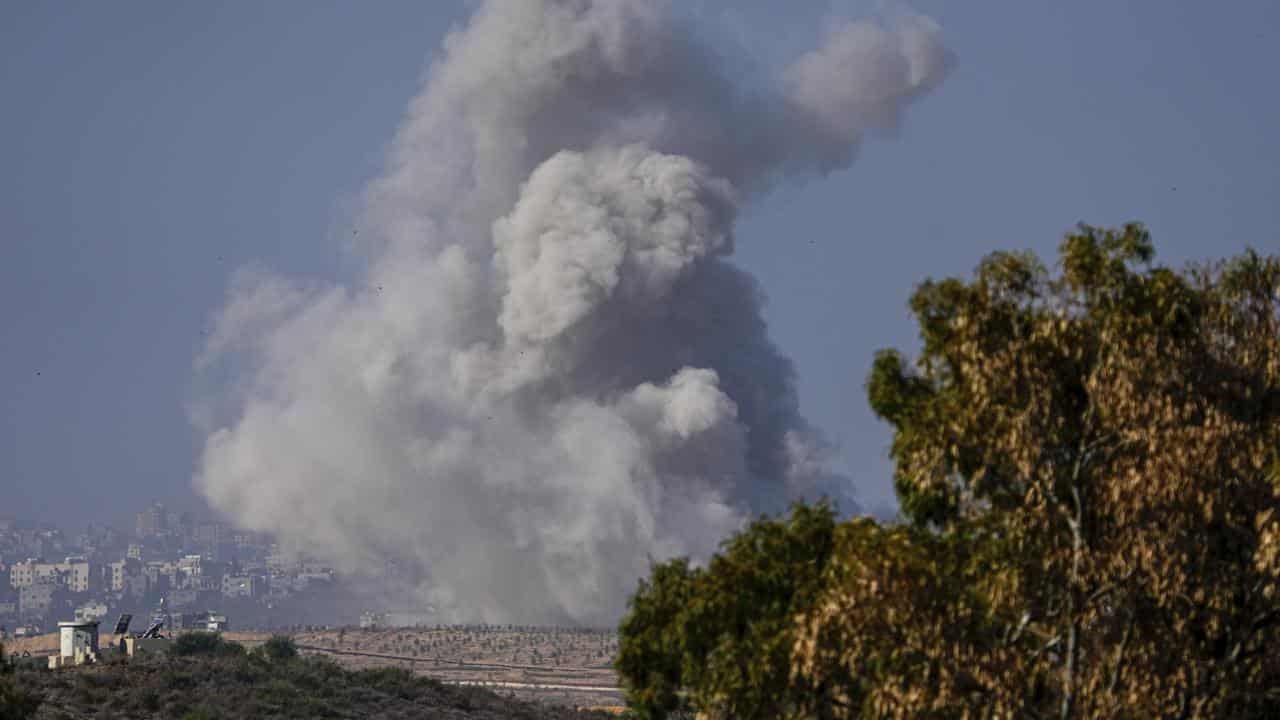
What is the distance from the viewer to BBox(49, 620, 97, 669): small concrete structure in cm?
4732

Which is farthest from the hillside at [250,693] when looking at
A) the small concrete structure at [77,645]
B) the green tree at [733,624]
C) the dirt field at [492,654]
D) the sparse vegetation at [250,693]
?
the green tree at [733,624]

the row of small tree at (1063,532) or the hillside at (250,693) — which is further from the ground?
the hillside at (250,693)

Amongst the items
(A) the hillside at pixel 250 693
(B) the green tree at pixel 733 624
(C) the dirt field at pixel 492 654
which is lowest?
(B) the green tree at pixel 733 624

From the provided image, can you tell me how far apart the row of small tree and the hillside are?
25.2 meters

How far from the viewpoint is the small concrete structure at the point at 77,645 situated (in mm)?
47316

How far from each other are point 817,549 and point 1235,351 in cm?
484

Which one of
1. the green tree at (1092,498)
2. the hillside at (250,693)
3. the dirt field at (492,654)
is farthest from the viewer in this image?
the dirt field at (492,654)

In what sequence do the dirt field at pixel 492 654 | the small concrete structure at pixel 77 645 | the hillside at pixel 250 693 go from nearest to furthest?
the hillside at pixel 250 693, the small concrete structure at pixel 77 645, the dirt field at pixel 492 654

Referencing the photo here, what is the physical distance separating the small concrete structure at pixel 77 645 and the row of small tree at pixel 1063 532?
33703mm

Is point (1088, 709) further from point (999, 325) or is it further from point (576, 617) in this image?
point (576, 617)

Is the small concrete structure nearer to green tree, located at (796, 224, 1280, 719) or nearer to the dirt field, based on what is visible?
the dirt field

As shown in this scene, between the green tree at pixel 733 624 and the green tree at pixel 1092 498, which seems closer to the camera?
the green tree at pixel 1092 498

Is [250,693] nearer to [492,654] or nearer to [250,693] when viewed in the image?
[250,693]

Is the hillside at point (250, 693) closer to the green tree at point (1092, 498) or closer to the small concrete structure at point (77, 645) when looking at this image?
the small concrete structure at point (77, 645)
